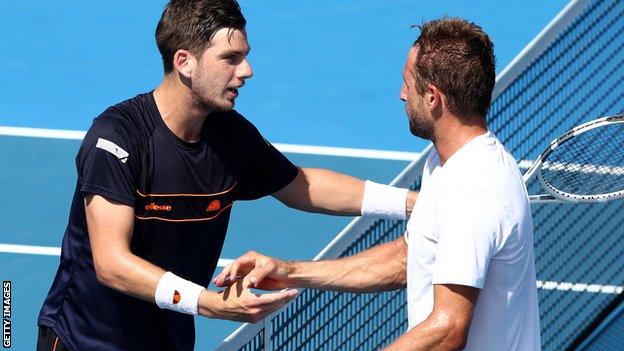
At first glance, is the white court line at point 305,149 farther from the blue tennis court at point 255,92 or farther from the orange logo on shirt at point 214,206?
the orange logo on shirt at point 214,206

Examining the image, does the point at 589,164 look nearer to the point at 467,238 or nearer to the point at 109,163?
the point at 109,163

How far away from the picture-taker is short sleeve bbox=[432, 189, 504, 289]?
396cm

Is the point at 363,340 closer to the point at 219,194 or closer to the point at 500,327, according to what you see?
the point at 219,194

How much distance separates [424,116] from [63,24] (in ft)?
29.0

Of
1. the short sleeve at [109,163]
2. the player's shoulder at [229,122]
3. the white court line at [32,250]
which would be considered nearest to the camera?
the short sleeve at [109,163]

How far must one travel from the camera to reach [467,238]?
3971 mm

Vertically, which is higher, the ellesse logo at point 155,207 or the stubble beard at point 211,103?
the stubble beard at point 211,103

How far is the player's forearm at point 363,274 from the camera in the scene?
4.91 m

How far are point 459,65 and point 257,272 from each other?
104 cm

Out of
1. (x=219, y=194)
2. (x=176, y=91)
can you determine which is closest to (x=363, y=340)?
(x=219, y=194)

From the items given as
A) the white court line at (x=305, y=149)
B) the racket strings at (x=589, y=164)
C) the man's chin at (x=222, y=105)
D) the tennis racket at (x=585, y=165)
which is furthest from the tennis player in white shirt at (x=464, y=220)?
the white court line at (x=305, y=149)

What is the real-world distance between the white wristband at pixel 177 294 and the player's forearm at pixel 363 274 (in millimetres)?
412

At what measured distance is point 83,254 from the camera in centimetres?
505

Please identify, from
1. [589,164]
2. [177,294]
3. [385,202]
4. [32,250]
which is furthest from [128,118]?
[32,250]
